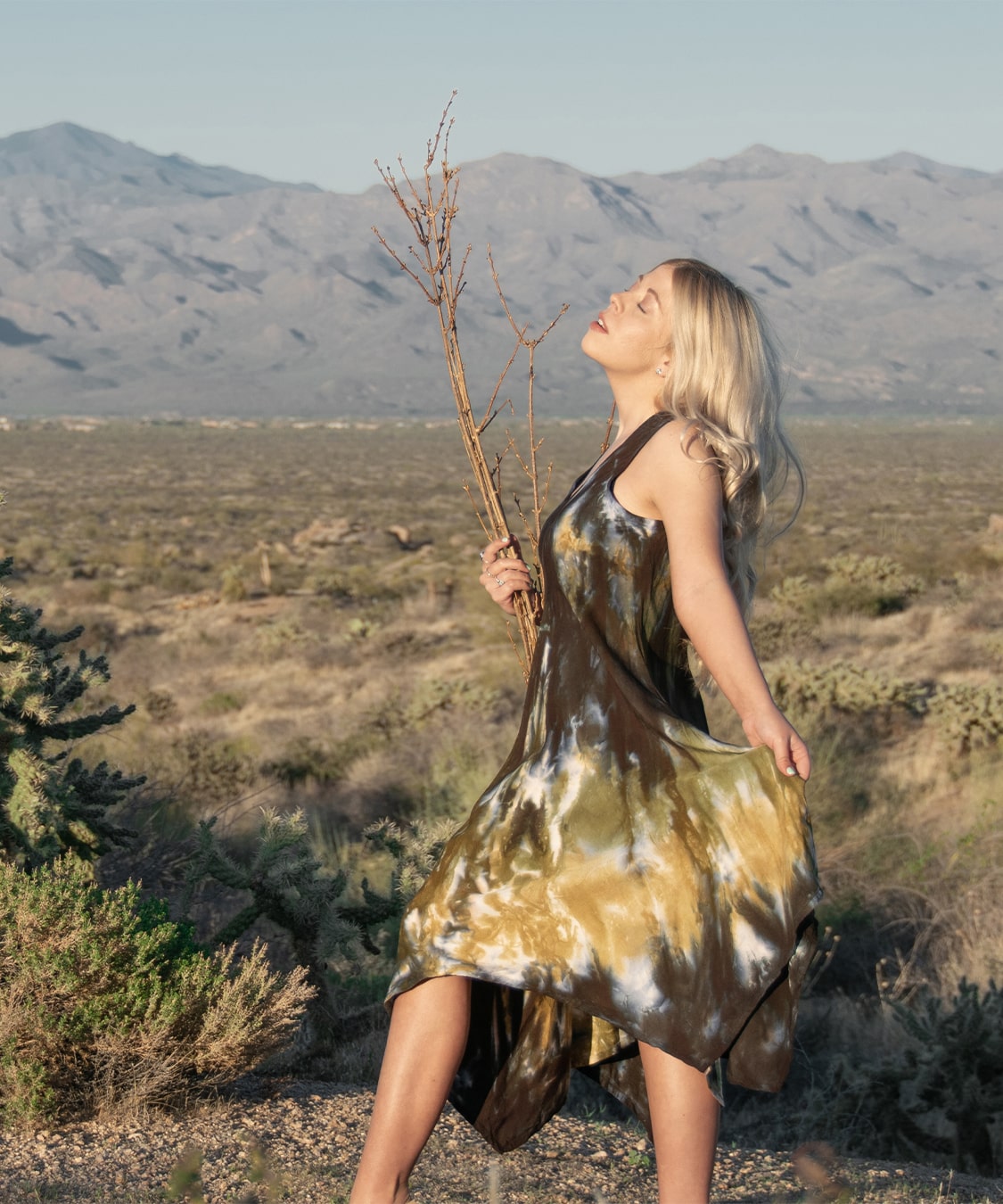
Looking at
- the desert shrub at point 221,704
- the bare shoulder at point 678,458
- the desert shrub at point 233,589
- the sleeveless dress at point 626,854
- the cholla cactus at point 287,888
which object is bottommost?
the desert shrub at point 233,589

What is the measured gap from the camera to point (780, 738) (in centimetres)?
205

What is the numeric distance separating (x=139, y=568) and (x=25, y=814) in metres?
19.1

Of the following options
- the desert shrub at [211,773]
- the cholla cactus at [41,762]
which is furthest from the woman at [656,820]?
the desert shrub at [211,773]

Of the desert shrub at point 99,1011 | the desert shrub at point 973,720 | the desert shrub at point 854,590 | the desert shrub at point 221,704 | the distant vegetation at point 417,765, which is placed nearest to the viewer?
the desert shrub at point 99,1011

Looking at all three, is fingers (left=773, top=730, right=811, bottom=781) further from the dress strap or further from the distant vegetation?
the distant vegetation

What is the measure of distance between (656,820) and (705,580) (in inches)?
14.8

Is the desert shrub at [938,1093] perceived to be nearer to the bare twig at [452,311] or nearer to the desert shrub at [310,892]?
the desert shrub at [310,892]

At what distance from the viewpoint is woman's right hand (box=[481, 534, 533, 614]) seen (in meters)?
2.67

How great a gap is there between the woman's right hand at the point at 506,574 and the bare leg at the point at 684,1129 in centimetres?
89

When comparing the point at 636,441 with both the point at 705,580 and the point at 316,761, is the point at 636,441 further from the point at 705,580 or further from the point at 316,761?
the point at 316,761

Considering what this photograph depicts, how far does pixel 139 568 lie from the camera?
22609mm

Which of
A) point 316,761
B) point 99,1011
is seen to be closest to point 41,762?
point 99,1011

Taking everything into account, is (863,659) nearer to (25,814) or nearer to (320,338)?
(25,814)

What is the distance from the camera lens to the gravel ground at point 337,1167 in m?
2.85
